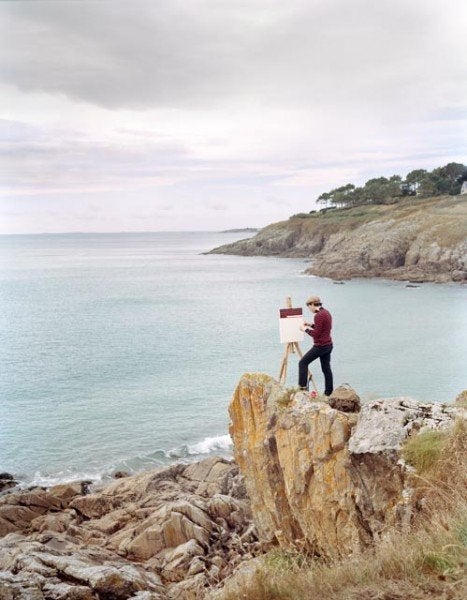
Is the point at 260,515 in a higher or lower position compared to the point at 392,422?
lower

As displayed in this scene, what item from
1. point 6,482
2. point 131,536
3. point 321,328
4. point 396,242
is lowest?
point 6,482

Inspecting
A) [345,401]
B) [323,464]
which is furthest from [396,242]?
[323,464]

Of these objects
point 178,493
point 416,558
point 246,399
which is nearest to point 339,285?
point 178,493

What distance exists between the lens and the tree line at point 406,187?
13575cm

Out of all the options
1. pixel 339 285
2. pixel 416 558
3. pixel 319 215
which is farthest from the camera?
pixel 319 215

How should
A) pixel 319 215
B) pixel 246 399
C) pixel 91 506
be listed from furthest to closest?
pixel 319 215 → pixel 91 506 → pixel 246 399

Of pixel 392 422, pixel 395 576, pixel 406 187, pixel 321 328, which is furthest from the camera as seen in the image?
pixel 406 187

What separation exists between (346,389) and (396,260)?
289 feet

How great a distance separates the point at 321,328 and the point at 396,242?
88.8 m

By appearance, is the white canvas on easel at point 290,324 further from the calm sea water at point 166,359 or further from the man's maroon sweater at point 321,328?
the calm sea water at point 166,359

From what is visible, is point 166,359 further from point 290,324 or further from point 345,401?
point 345,401

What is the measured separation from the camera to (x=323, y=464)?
986 cm

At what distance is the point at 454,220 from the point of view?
322 feet

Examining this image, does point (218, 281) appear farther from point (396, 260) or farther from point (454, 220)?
point (454, 220)
